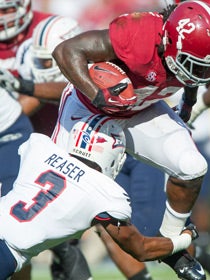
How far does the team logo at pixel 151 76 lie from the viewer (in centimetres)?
450

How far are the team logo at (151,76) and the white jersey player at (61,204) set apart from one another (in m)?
0.37

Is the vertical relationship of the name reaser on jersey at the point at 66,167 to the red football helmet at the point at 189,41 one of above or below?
below

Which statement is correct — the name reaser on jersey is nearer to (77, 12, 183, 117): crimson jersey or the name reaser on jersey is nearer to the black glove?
(77, 12, 183, 117): crimson jersey

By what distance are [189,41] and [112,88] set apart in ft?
1.41

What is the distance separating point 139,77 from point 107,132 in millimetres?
317

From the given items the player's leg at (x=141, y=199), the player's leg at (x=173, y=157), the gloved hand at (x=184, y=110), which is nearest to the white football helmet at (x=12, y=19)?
the player's leg at (x=141, y=199)

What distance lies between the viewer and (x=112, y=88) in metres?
4.26

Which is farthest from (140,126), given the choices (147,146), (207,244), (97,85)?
(207,244)

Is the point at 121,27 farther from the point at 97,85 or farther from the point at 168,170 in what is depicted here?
the point at 168,170

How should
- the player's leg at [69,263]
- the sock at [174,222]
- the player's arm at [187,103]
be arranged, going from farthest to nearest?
the player's leg at [69,263] → the player's arm at [187,103] → the sock at [174,222]

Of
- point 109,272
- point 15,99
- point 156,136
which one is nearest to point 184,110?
point 156,136

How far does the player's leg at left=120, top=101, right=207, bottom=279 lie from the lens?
460 centimetres

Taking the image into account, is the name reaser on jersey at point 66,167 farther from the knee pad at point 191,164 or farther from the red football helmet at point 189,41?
the red football helmet at point 189,41

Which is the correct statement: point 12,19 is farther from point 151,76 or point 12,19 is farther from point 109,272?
point 151,76
